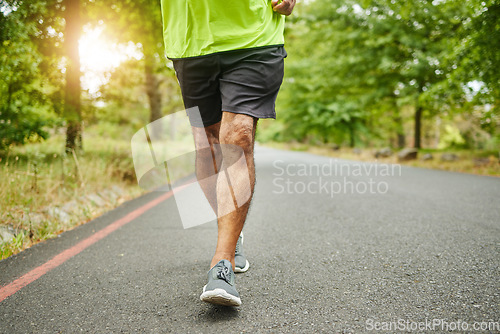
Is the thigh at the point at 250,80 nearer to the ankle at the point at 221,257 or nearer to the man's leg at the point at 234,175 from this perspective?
the man's leg at the point at 234,175

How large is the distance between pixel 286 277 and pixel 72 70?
5676 millimetres

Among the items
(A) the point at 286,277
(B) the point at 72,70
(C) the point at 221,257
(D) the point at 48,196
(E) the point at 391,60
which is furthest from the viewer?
(E) the point at 391,60

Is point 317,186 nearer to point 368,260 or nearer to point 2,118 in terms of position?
point 368,260

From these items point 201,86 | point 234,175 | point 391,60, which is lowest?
point 234,175

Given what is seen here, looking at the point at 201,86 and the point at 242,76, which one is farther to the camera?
the point at 201,86

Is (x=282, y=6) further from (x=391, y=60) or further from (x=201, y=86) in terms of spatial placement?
(x=391, y=60)

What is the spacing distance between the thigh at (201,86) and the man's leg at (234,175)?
0.83ft

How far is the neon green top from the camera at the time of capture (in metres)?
1.78

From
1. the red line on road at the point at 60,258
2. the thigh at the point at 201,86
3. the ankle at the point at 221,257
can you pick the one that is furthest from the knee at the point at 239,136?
the red line on road at the point at 60,258

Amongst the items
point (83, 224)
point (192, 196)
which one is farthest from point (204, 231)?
point (192, 196)

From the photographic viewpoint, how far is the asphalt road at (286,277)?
1465mm

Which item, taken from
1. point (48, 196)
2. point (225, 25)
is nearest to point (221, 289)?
point (225, 25)

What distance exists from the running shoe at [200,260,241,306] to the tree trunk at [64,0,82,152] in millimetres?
4653

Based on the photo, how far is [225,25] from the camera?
5.96 feet
